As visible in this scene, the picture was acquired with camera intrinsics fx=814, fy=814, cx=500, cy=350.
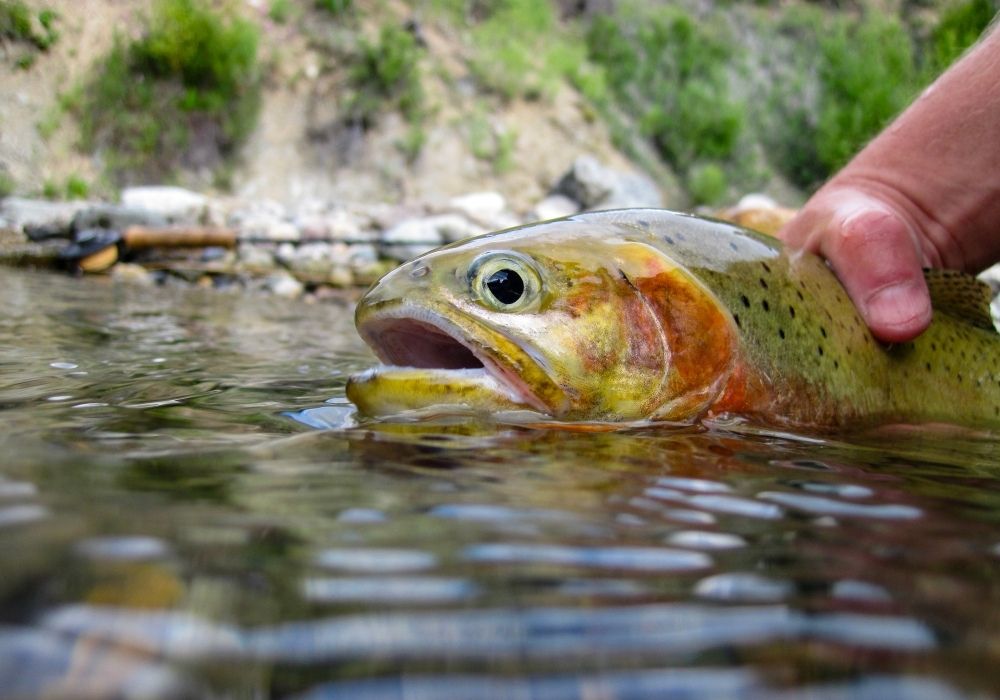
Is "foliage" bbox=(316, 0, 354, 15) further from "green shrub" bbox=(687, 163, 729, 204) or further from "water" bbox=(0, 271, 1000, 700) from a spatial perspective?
"water" bbox=(0, 271, 1000, 700)

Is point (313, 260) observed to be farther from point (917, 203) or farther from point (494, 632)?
point (494, 632)

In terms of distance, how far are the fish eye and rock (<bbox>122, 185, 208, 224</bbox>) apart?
11402 millimetres

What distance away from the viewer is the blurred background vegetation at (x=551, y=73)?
1572 cm

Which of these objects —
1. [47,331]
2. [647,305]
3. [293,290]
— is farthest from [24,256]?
[647,305]

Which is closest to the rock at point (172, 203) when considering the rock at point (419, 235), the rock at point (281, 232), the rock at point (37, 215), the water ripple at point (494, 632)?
the rock at point (37, 215)

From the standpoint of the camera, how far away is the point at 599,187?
1619 cm

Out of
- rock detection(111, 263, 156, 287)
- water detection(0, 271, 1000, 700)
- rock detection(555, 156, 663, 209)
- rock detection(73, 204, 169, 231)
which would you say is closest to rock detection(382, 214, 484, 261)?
rock detection(111, 263, 156, 287)

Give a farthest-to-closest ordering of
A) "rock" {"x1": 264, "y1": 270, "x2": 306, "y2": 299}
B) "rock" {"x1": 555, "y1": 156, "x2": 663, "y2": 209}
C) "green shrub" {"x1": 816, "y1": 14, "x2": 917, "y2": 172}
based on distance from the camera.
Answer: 1. "green shrub" {"x1": 816, "y1": 14, "x2": 917, "y2": 172}
2. "rock" {"x1": 555, "y1": 156, "x2": 663, "y2": 209}
3. "rock" {"x1": 264, "y1": 270, "x2": 306, "y2": 299}

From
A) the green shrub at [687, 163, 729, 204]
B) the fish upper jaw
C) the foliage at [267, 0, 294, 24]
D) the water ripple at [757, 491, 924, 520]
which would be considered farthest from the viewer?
the green shrub at [687, 163, 729, 204]

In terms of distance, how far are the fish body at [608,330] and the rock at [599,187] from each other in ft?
45.3

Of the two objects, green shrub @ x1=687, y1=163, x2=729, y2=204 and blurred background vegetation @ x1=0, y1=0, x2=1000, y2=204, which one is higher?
blurred background vegetation @ x1=0, y1=0, x2=1000, y2=204

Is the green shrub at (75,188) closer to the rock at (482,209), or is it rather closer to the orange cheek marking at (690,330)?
the rock at (482,209)

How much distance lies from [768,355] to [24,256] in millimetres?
8577

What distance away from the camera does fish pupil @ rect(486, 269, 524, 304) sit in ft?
6.19
